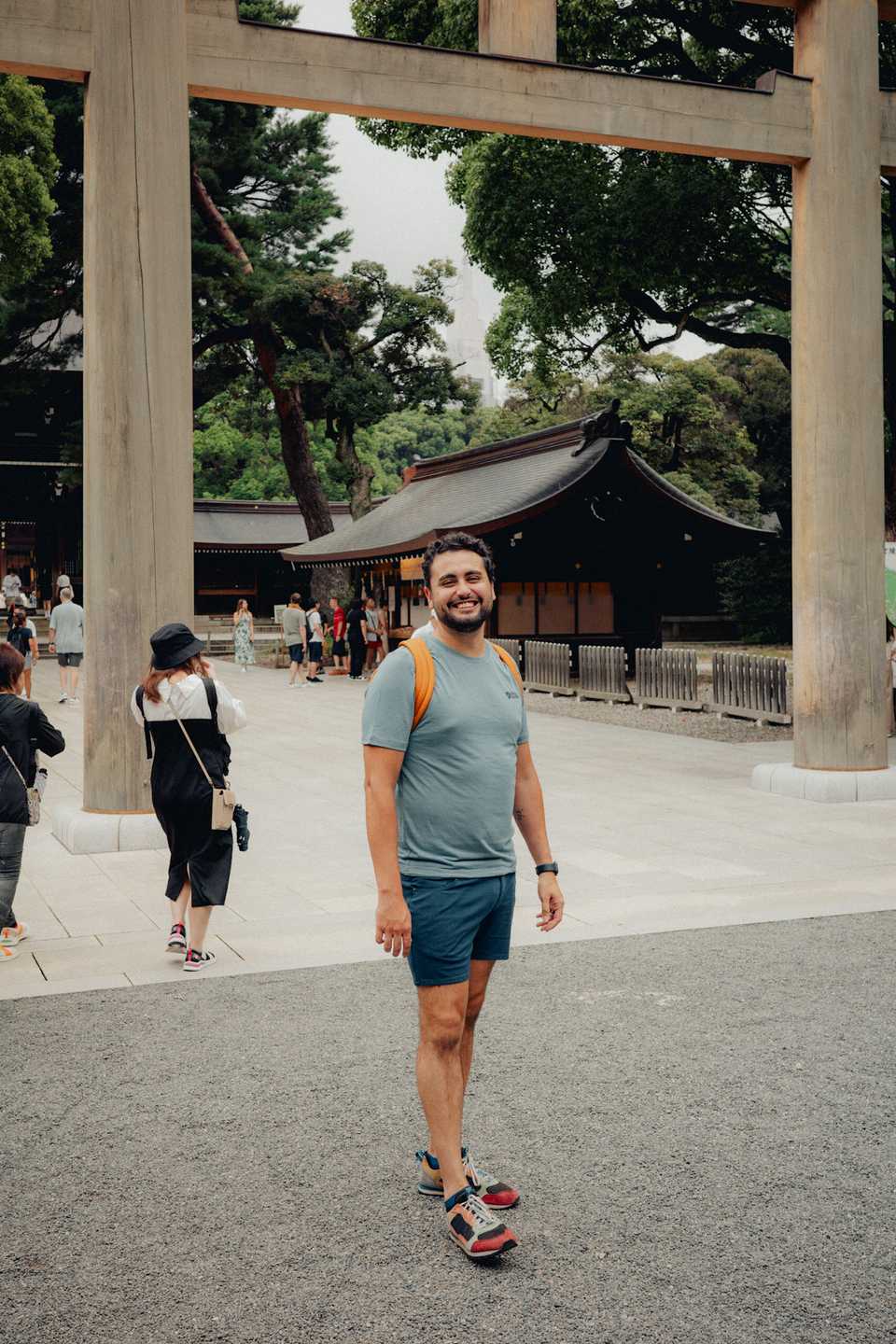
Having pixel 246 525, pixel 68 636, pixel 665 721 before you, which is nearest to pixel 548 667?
pixel 665 721

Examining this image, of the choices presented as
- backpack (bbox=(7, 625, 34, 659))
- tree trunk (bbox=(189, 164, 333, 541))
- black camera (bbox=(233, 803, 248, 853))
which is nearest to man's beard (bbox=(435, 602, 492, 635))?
black camera (bbox=(233, 803, 248, 853))

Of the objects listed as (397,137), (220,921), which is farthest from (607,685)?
(220,921)

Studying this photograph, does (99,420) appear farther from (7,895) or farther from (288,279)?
(288,279)

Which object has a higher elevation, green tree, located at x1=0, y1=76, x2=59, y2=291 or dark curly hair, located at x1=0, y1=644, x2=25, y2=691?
green tree, located at x1=0, y1=76, x2=59, y2=291

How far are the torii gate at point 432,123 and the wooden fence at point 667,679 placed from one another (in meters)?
7.79

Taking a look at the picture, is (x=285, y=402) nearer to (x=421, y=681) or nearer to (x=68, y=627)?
(x=68, y=627)

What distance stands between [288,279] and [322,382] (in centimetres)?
260

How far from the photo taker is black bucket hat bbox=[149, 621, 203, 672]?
607 cm

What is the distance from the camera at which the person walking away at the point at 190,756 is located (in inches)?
237

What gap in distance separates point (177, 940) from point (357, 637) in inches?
817

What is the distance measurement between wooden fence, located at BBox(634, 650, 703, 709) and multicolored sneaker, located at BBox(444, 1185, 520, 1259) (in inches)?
629

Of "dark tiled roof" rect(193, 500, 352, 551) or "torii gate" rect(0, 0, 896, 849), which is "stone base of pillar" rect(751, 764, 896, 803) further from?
"dark tiled roof" rect(193, 500, 352, 551)

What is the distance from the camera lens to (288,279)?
1240 inches

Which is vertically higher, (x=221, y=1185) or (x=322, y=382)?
(x=322, y=382)
